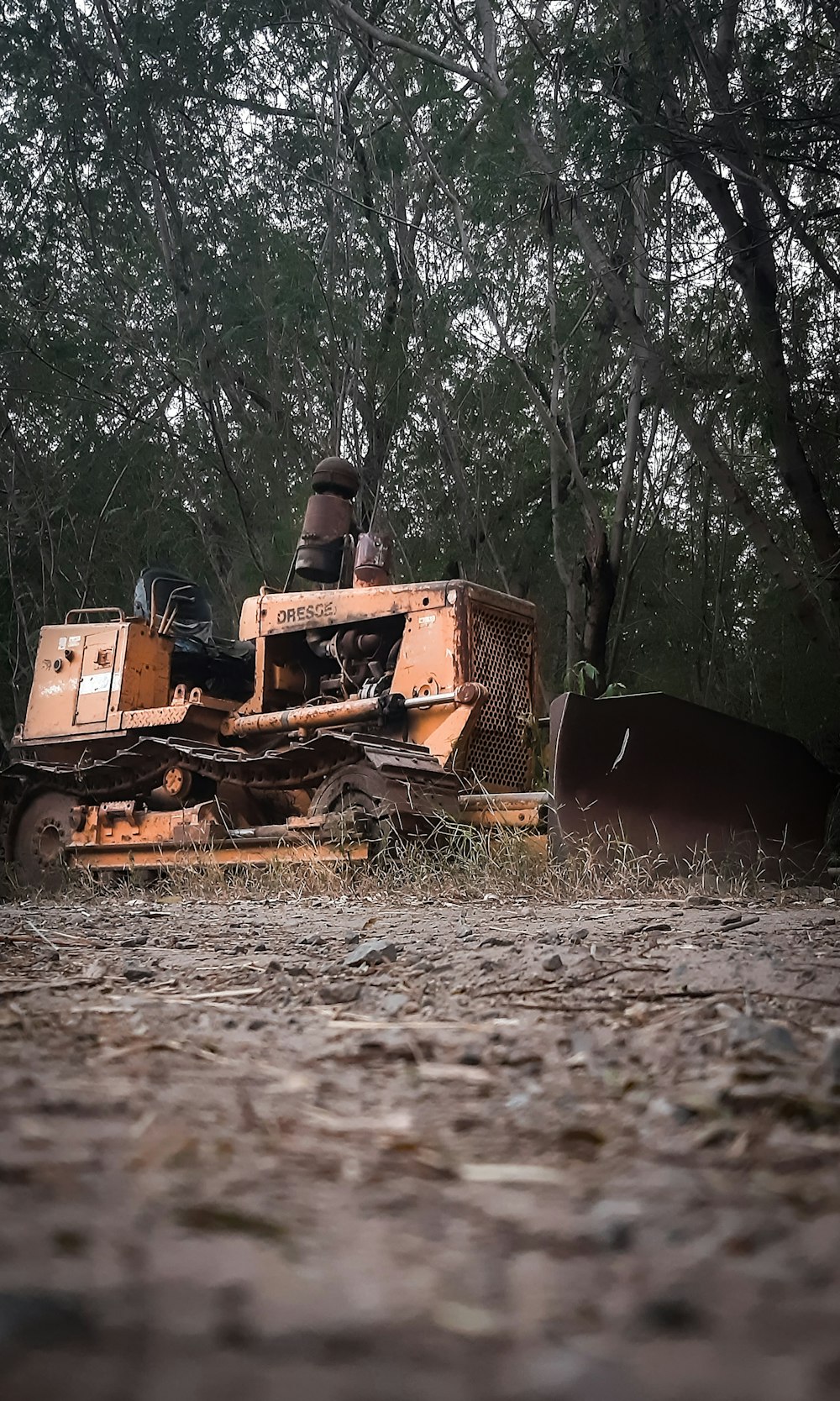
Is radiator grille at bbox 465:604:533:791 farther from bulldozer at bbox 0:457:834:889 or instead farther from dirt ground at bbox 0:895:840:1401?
dirt ground at bbox 0:895:840:1401

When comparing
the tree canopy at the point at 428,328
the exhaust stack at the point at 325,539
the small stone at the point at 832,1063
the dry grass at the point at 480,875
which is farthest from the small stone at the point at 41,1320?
the exhaust stack at the point at 325,539

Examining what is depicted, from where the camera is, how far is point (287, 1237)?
85 centimetres

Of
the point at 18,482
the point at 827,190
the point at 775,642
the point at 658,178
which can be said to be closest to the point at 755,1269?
the point at 827,190

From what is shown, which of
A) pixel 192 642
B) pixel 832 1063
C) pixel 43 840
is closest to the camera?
pixel 832 1063

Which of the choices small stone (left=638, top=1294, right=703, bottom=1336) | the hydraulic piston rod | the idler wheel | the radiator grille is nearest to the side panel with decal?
the idler wheel

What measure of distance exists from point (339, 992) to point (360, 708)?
5478 mm

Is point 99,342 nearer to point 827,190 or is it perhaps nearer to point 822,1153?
point 827,190

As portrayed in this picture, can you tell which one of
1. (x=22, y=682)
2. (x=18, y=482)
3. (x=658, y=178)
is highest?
(x=658, y=178)

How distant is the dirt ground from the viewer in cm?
66

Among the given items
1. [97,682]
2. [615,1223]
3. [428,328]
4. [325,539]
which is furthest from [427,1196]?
[428,328]

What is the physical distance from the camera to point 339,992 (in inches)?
91.3

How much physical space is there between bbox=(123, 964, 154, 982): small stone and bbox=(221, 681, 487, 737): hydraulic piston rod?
498 centimetres

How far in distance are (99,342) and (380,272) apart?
12.7 ft

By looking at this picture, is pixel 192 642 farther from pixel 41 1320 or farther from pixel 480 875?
pixel 41 1320
